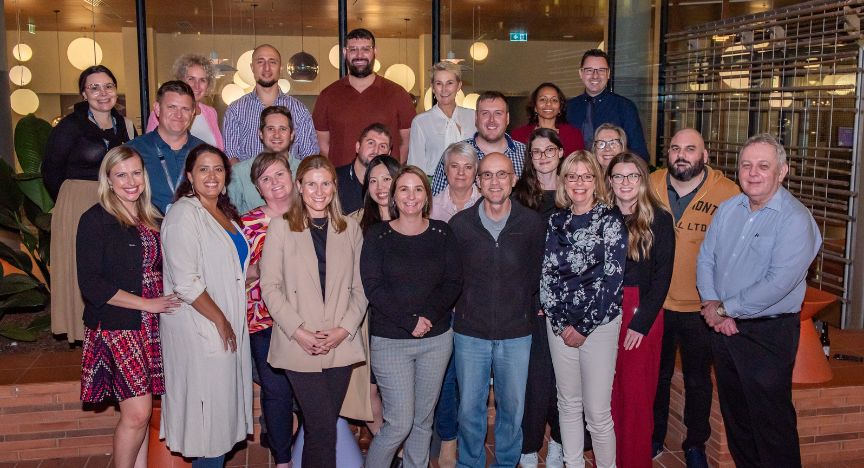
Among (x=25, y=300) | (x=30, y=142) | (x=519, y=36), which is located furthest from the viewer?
(x=519, y=36)

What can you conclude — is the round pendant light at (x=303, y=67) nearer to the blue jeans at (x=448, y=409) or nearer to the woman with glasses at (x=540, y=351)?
the woman with glasses at (x=540, y=351)

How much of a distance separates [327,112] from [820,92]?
405 cm

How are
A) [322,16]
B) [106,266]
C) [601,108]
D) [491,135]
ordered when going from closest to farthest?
[106,266]
[491,135]
[601,108]
[322,16]

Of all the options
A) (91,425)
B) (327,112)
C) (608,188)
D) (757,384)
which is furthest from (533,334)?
(91,425)

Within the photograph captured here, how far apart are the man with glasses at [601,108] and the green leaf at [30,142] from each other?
13.2 feet

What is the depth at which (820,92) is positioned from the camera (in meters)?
6.36

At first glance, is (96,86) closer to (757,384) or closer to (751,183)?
(751,183)

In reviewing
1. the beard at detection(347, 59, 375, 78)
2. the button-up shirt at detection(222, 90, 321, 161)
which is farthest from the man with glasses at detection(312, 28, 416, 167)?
the button-up shirt at detection(222, 90, 321, 161)

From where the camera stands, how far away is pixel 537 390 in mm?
4312

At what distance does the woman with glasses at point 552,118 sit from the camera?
5184 mm

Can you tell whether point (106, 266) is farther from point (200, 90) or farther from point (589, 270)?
point (589, 270)

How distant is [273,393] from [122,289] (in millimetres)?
975

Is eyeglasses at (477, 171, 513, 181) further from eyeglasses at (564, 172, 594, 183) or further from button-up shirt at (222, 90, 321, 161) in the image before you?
button-up shirt at (222, 90, 321, 161)

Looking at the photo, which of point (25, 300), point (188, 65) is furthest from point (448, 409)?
point (25, 300)
